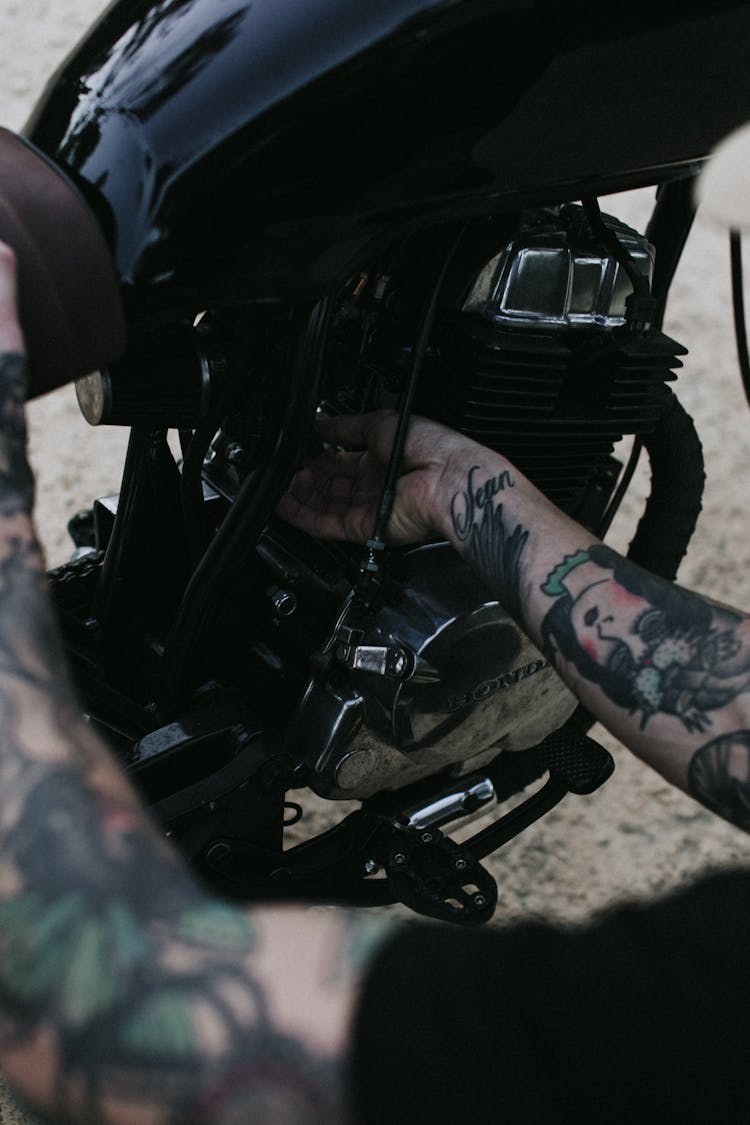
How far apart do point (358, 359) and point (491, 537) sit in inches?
11.7

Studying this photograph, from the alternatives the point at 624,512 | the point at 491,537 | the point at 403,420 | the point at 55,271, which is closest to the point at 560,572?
the point at 491,537

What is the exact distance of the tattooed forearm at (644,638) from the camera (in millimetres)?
948

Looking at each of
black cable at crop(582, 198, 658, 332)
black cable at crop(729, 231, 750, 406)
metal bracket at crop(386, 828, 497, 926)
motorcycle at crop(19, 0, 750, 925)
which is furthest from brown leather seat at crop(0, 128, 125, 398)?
black cable at crop(729, 231, 750, 406)

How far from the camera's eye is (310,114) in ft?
3.12

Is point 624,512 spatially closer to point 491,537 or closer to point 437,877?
point 437,877

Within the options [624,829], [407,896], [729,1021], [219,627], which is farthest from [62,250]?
[624,829]

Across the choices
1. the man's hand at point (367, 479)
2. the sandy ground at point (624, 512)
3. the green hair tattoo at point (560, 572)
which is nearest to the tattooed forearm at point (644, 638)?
the green hair tattoo at point (560, 572)

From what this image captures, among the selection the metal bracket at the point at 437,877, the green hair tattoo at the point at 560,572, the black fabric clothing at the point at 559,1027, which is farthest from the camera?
the metal bracket at the point at 437,877

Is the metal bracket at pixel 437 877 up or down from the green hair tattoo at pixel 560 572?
down

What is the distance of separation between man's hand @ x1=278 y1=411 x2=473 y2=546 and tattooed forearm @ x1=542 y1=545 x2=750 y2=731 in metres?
0.21

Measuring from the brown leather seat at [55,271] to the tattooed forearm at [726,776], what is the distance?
0.60m

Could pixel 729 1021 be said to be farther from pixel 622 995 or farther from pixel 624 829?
pixel 624 829

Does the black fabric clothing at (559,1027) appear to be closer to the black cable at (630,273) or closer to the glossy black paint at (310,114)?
the glossy black paint at (310,114)

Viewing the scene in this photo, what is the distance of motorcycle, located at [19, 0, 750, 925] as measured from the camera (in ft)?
3.13
